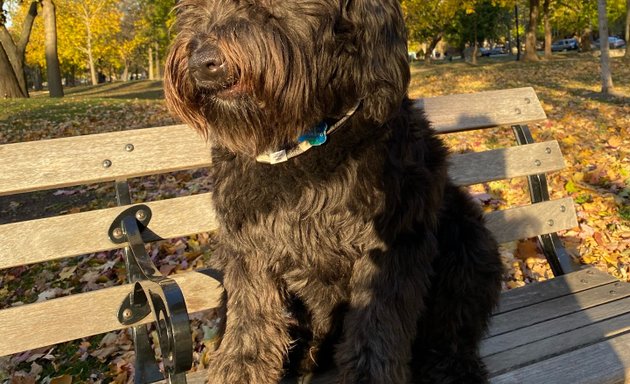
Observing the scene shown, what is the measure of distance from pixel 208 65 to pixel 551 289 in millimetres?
2386

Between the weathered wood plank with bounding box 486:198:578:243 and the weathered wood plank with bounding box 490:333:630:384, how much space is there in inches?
37.7

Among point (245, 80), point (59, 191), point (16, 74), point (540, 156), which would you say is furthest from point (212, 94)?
point (16, 74)

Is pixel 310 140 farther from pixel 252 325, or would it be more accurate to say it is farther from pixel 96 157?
pixel 96 157

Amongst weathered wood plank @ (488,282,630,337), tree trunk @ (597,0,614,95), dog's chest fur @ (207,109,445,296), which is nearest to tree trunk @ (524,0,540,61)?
tree trunk @ (597,0,614,95)

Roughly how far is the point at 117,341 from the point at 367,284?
226 cm

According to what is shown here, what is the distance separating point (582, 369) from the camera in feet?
7.73

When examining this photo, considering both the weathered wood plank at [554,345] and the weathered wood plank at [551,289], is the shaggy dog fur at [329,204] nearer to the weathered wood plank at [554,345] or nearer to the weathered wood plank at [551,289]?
the weathered wood plank at [554,345]

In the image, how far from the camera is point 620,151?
648 cm

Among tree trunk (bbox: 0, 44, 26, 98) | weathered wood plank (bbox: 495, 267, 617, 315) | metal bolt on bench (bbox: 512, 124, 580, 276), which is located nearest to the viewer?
weathered wood plank (bbox: 495, 267, 617, 315)

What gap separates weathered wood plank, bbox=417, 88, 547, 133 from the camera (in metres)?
3.38

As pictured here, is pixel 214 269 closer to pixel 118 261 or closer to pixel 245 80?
pixel 245 80

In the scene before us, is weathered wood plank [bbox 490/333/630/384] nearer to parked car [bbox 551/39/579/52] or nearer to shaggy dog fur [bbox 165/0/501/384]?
shaggy dog fur [bbox 165/0/501/384]

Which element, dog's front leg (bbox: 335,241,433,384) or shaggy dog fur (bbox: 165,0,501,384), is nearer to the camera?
shaggy dog fur (bbox: 165,0,501,384)

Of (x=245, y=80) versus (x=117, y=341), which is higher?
(x=245, y=80)
